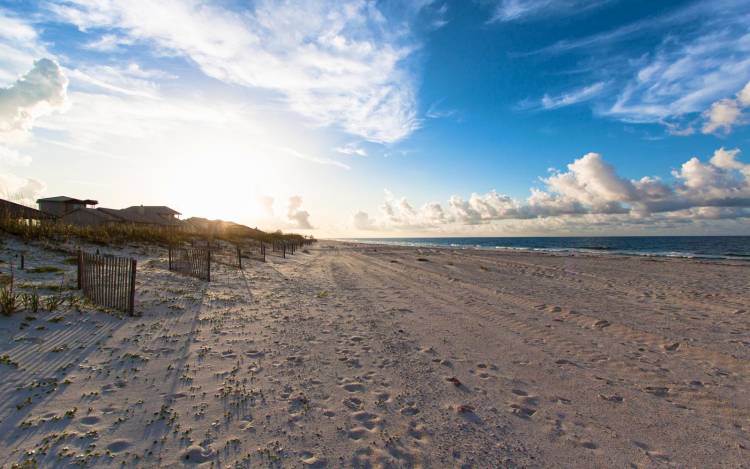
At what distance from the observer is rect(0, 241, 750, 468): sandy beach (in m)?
3.44

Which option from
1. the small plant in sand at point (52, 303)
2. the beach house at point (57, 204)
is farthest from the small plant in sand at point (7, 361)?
the beach house at point (57, 204)

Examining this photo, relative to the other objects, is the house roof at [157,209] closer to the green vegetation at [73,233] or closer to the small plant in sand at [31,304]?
the green vegetation at [73,233]

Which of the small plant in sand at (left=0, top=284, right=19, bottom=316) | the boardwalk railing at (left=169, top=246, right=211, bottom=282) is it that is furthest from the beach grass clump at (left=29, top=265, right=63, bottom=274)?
the small plant in sand at (left=0, top=284, right=19, bottom=316)

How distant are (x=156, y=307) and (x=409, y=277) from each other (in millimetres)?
11704

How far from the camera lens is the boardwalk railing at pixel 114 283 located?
7.48 m

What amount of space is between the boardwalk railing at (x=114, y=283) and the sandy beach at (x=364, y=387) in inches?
16.5

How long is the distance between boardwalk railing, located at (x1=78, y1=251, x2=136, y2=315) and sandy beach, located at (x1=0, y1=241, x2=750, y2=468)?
418mm

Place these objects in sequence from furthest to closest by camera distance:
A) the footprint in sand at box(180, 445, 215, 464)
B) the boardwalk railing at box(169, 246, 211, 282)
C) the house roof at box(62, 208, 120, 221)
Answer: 1. the house roof at box(62, 208, 120, 221)
2. the boardwalk railing at box(169, 246, 211, 282)
3. the footprint in sand at box(180, 445, 215, 464)

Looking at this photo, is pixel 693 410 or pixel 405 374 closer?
pixel 693 410

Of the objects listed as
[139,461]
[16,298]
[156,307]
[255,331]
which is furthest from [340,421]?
[16,298]

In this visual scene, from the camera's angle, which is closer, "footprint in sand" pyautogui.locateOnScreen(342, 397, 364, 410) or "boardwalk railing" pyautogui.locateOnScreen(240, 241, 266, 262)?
"footprint in sand" pyautogui.locateOnScreen(342, 397, 364, 410)

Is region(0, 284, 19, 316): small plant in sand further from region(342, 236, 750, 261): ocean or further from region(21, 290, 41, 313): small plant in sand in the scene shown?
region(342, 236, 750, 261): ocean

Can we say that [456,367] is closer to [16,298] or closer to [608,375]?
[608,375]

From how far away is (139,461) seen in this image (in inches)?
122
